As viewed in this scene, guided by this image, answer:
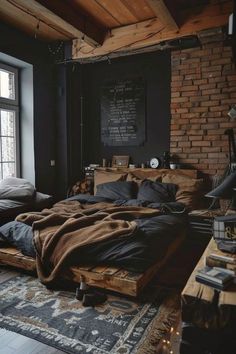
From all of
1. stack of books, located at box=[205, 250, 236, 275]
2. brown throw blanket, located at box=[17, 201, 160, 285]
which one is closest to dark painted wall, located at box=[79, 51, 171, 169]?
brown throw blanket, located at box=[17, 201, 160, 285]

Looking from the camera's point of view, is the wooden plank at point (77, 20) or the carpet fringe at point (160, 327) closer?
the carpet fringe at point (160, 327)

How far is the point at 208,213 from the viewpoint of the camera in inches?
134

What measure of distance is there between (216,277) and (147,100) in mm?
3549

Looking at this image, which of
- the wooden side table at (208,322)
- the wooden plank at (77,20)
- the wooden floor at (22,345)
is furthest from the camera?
the wooden plank at (77,20)

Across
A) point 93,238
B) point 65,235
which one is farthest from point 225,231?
point 65,235

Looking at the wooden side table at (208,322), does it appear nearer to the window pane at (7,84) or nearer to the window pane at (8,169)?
the window pane at (8,169)

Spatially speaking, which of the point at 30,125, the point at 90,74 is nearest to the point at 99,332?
the point at 30,125

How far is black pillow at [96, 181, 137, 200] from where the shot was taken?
3.94 metres

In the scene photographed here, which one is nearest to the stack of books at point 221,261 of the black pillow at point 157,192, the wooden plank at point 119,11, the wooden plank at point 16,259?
the wooden plank at point 16,259

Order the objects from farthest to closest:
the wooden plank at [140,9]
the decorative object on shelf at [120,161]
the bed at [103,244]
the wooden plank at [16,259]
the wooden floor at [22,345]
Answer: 1. the decorative object on shelf at [120,161]
2. the wooden plank at [140,9]
3. the wooden plank at [16,259]
4. the bed at [103,244]
5. the wooden floor at [22,345]

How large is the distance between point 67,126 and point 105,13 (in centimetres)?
176

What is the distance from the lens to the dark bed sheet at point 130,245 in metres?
2.18

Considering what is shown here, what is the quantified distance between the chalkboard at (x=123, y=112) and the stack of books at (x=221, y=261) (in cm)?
310

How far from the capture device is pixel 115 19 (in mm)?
3947
